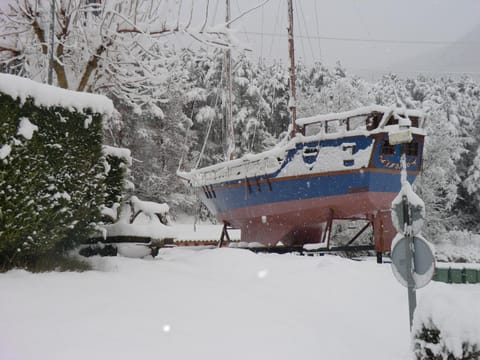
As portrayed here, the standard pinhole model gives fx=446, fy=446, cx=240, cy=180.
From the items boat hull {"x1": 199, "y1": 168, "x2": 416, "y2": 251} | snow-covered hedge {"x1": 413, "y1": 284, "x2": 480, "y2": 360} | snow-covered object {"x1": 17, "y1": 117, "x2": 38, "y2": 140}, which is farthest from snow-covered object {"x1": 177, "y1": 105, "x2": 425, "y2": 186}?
snow-covered hedge {"x1": 413, "y1": 284, "x2": 480, "y2": 360}

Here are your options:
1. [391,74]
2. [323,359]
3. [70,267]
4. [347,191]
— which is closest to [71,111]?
[70,267]

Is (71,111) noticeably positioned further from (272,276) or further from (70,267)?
(272,276)

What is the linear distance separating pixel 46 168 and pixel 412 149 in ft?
37.6

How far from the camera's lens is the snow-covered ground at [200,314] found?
3.69m

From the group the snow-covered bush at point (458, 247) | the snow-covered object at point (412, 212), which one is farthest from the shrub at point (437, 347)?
the snow-covered bush at point (458, 247)

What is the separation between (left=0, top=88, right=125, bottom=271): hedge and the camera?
17.8 feet

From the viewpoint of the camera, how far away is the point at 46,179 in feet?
19.3

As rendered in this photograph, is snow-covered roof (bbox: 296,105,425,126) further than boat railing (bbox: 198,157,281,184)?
No

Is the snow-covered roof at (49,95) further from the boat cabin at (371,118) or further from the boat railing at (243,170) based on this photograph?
the boat railing at (243,170)

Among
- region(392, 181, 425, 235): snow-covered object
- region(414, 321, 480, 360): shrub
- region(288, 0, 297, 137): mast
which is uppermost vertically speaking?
region(288, 0, 297, 137): mast

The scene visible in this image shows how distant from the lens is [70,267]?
A: 643cm

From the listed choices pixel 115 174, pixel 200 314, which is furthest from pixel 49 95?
pixel 200 314

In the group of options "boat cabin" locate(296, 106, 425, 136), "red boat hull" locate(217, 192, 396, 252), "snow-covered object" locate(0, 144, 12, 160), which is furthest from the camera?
"red boat hull" locate(217, 192, 396, 252)

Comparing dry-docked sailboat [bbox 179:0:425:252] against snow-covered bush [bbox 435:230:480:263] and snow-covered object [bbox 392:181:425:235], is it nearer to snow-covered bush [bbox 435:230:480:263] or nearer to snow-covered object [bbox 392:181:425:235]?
snow-covered object [bbox 392:181:425:235]
